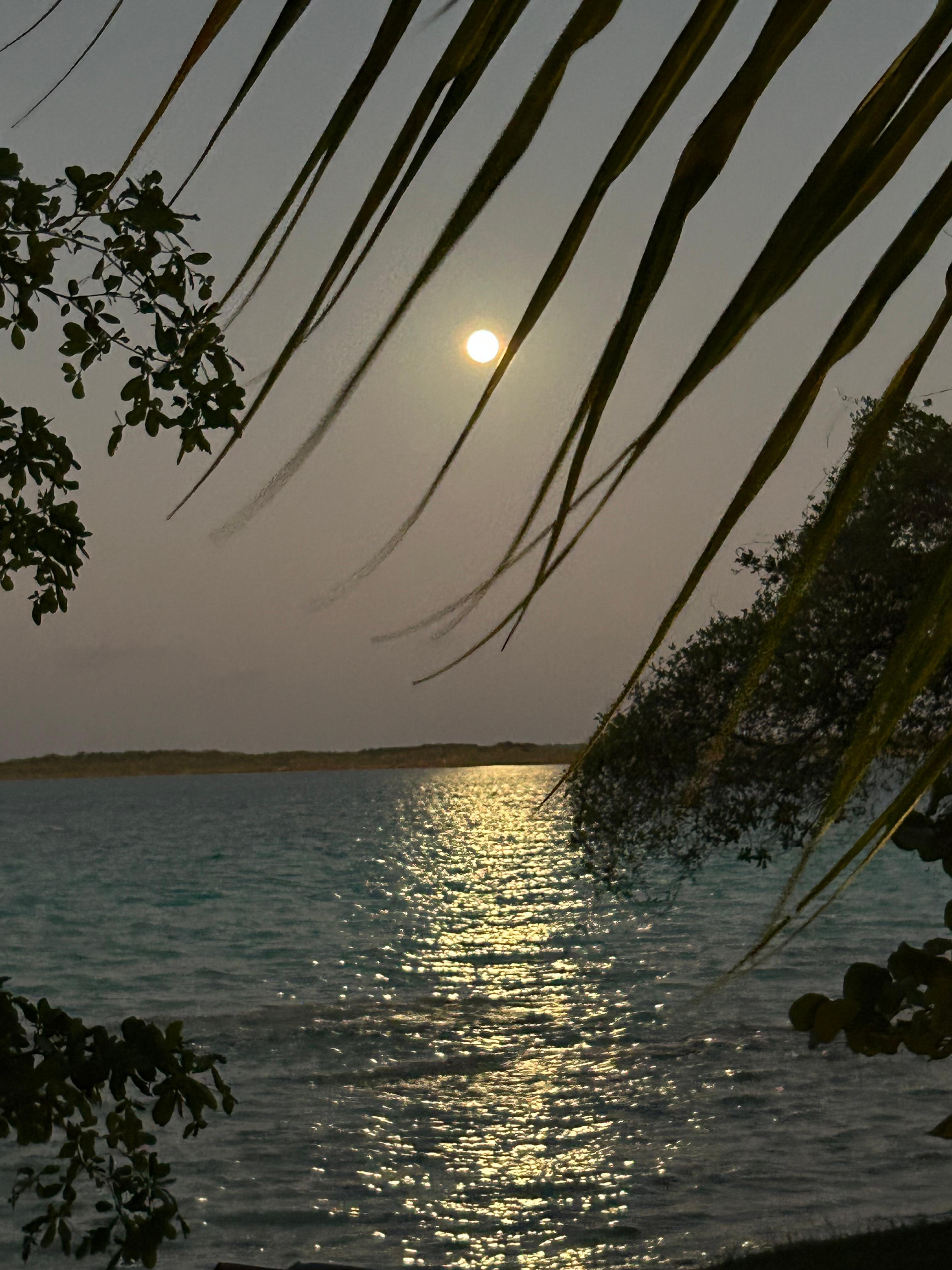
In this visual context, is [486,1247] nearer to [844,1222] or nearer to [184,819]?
[844,1222]

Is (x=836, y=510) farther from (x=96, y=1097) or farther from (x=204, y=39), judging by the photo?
(x=96, y=1097)

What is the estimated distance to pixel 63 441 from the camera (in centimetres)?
372

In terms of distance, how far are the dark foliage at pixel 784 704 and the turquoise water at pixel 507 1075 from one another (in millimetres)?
1732

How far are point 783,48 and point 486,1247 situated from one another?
16.0m

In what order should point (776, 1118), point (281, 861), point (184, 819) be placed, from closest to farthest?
point (776, 1118), point (281, 861), point (184, 819)

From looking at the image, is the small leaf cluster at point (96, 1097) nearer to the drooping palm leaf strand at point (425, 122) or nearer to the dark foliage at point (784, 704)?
the drooping palm leaf strand at point (425, 122)

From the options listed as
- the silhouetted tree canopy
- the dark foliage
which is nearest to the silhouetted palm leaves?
the silhouetted tree canopy

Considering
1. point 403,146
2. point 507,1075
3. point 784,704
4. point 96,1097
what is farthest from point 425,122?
point 507,1075

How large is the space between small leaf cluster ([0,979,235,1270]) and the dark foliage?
9.20 m

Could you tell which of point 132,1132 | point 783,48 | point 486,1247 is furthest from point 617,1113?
point 783,48

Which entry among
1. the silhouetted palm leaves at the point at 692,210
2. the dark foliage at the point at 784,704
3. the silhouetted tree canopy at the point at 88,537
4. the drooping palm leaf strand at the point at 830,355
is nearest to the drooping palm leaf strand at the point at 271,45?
the silhouetted palm leaves at the point at 692,210

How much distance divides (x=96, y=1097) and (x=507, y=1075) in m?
21.7

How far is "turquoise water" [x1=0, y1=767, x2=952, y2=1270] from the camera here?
15.6 m

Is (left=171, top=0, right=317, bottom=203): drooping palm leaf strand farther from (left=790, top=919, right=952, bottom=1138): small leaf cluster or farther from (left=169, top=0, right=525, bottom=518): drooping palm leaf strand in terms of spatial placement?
(left=790, top=919, right=952, bottom=1138): small leaf cluster
